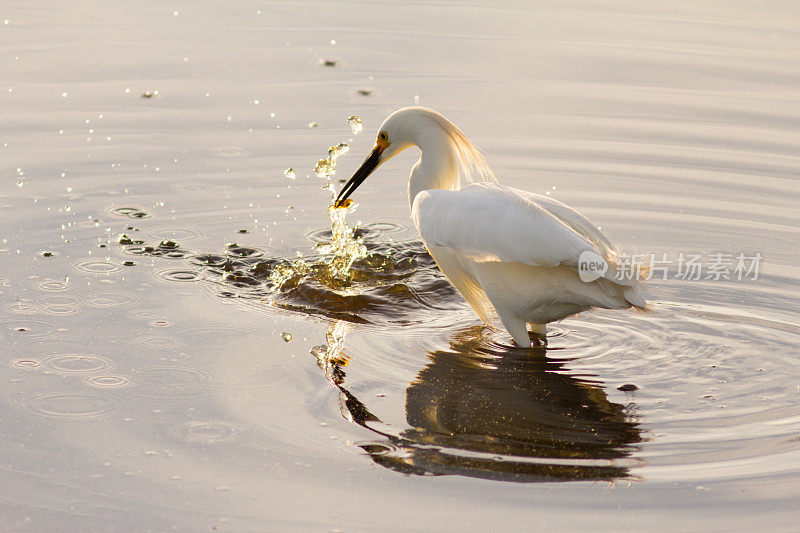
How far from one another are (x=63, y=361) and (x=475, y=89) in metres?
6.01

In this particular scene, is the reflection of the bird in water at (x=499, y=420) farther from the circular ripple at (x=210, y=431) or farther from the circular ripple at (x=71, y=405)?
the circular ripple at (x=71, y=405)

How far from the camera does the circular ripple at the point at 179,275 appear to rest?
694 cm

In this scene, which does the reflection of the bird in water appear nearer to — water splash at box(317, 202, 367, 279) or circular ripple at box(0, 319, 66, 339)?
water splash at box(317, 202, 367, 279)

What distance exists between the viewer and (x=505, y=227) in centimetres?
571

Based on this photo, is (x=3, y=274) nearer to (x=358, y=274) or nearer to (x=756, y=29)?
(x=358, y=274)

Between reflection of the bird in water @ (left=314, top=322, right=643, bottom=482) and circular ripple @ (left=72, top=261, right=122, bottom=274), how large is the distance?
5.44 ft

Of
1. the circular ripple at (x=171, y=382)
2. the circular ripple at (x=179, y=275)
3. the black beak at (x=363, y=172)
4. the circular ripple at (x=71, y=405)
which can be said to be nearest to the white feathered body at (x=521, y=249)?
the black beak at (x=363, y=172)

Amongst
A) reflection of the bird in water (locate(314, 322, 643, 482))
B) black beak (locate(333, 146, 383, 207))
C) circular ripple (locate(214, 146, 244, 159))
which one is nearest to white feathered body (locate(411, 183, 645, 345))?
reflection of the bird in water (locate(314, 322, 643, 482))

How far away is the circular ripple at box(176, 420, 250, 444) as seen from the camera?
492 centimetres

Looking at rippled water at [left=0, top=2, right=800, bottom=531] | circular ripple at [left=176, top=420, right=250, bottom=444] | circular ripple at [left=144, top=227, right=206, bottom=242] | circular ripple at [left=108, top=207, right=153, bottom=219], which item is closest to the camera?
rippled water at [left=0, top=2, right=800, bottom=531]

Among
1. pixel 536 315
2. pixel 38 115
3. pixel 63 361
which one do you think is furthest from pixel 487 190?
pixel 38 115

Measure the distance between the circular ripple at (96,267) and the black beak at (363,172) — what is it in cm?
155

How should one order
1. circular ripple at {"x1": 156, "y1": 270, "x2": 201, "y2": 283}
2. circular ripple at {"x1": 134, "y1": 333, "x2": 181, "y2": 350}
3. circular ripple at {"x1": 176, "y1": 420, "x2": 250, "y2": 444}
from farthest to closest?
1. circular ripple at {"x1": 156, "y1": 270, "x2": 201, "y2": 283}
2. circular ripple at {"x1": 134, "y1": 333, "x2": 181, "y2": 350}
3. circular ripple at {"x1": 176, "y1": 420, "x2": 250, "y2": 444}

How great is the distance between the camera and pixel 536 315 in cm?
602
